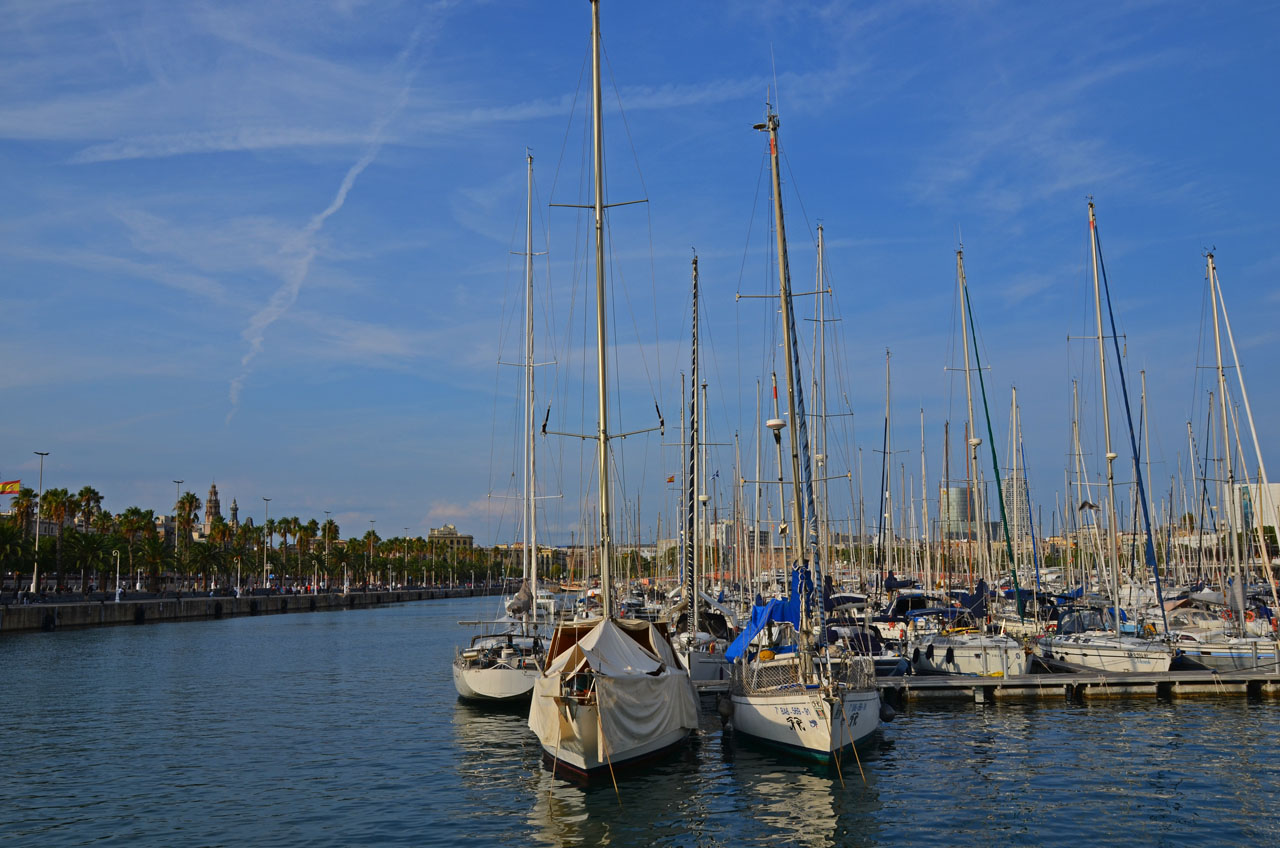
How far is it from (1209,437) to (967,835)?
52893 millimetres

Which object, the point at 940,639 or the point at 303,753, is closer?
the point at 303,753

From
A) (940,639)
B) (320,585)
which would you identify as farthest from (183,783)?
(320,585)

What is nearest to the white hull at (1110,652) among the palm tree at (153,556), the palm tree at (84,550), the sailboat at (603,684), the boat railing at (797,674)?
the boat railing at (797,674)

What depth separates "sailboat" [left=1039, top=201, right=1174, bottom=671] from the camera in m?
36.9

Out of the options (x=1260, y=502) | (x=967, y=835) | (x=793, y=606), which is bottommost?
(x=967, y=835)

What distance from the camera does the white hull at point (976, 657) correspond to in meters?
36.6

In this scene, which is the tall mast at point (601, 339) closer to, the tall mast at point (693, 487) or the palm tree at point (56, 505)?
the tall mast at point (693, 487)

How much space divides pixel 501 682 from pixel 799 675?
12.9 metres

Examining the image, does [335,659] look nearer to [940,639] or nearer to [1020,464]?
[940,639]

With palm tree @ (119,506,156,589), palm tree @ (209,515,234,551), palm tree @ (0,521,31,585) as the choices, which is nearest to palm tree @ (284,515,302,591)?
palm tree @ (209,515,234,551)

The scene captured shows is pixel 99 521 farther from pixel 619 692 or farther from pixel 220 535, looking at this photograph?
pixel 619 692

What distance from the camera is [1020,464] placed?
202 ft

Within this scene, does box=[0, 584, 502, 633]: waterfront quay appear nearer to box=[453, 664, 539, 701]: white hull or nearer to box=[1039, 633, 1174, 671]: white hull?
box=[453, 664, 539, 701]: white hull

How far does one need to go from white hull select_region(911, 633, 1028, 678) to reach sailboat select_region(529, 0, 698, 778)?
15.7 metres
